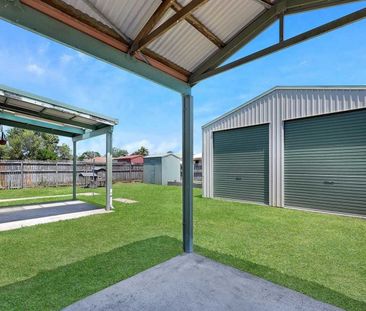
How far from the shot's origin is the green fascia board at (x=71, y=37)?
1.71 m

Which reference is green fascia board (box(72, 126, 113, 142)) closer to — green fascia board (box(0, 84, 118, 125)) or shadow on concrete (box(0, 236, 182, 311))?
green fascia board (box(0, 84, 118, 125))

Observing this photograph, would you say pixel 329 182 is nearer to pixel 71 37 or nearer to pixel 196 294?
pixel 196 294

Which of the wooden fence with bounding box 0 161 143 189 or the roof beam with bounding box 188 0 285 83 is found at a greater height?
the roof beam with bounding box 188 0 285 83

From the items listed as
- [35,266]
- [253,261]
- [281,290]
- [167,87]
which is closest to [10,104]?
[35,266]

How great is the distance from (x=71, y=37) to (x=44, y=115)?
5.57 metres

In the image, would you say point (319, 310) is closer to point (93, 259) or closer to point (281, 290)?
point (281, 290)

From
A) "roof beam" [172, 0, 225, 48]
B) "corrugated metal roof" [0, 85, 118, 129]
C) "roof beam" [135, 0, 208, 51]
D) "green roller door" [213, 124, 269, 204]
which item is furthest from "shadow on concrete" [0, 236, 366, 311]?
"green roller door" [213, 124, 269, 204]

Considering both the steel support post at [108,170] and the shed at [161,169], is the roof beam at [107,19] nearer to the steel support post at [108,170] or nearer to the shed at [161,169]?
the steel support post at [108,170]

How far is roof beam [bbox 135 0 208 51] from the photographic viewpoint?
6.28 feet

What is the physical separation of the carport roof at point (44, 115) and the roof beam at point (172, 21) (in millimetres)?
4182

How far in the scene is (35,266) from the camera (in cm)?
299

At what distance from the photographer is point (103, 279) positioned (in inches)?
103

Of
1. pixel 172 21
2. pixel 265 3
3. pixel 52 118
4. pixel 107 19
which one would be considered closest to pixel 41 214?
pixel 52 118

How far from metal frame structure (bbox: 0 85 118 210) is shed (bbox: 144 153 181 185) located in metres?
8.45
